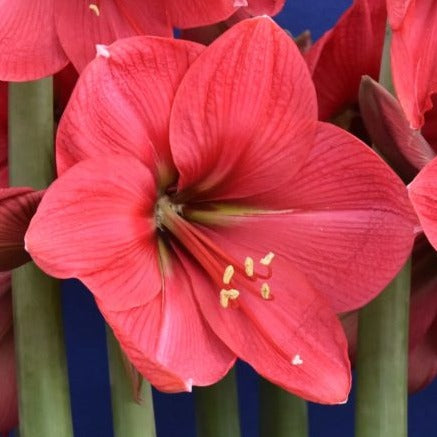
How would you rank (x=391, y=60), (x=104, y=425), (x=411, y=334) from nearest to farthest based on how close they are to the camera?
1. (x=391, y=60)
2. (x=411, y=334)
3. (x=104, y=425)

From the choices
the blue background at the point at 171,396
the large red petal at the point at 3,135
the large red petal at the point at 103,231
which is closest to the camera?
the large red petal at the point at 103,231

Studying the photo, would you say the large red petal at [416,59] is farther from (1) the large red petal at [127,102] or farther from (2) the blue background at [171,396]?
(2) the blue background at [171,396]

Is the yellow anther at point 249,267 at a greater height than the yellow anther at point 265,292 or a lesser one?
greater

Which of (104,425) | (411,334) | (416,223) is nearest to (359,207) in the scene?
(416,223)

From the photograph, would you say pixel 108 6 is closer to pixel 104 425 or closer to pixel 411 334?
pixel 411 334

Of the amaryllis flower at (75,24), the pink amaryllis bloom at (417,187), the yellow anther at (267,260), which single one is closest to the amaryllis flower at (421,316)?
the pink amaryllis bloom at (417,187)

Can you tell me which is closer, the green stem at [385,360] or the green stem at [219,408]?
the green stem at [385,360]

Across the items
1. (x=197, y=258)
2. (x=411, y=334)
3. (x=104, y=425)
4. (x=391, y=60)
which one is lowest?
(x=104, y=425)

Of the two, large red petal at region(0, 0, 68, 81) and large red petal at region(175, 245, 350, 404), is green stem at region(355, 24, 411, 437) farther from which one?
large red petal at region(0, 0, 68, 81)
